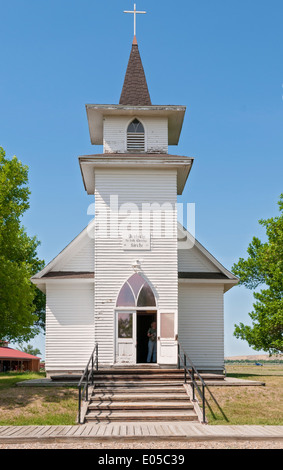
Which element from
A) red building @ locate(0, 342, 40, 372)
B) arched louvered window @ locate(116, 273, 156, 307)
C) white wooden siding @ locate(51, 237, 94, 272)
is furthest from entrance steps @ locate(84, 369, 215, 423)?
red building @ locate(0, 342, 40, 372)

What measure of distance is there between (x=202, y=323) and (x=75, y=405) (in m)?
7.82

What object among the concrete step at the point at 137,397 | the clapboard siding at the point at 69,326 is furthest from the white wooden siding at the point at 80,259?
the concrete step at the point at 137,397

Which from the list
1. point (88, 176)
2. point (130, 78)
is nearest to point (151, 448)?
point (88, 176)

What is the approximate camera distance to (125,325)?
18.6 m

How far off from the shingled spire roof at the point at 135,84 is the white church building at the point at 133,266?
0.13 ft

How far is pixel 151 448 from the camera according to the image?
10.6 m

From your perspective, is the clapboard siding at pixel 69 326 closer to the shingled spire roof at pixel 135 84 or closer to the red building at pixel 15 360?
the shingled spire roof at pixel 135 84

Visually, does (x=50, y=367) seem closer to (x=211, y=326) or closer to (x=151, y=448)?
(x=211, y=326)

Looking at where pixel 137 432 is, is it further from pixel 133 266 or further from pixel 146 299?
pixel 133 266

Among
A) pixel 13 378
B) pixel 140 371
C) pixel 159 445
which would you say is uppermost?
pixel 140 371

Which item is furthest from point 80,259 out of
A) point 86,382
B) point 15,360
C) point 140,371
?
point 15,360

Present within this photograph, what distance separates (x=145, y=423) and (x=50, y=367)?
7.78 meters

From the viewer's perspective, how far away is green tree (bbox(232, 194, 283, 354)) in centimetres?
2905

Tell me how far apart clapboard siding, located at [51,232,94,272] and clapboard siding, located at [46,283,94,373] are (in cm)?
96
